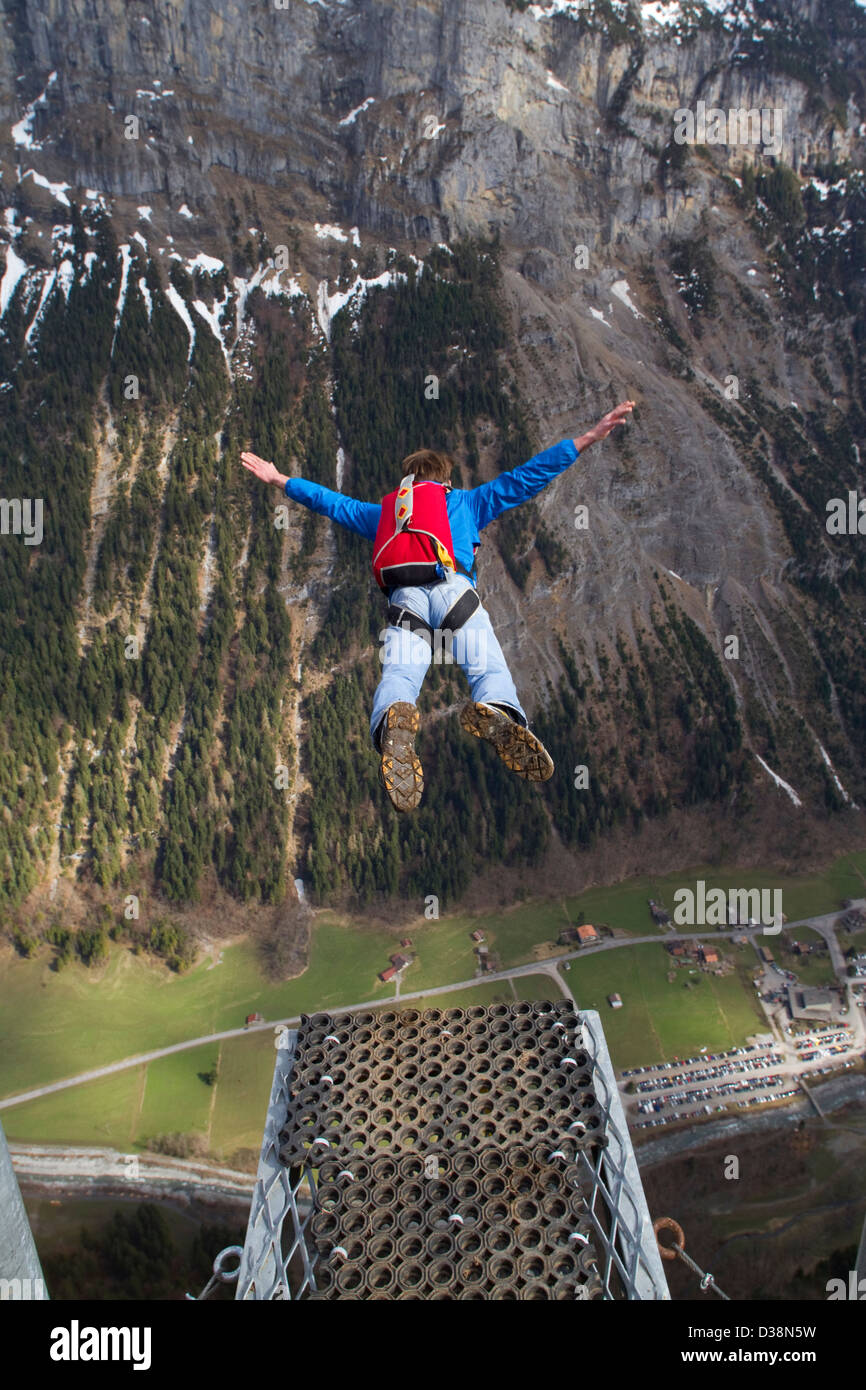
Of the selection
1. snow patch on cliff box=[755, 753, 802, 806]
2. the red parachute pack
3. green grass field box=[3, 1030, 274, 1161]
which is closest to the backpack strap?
the red parachute pack

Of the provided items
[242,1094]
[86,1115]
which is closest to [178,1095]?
[242,1094]

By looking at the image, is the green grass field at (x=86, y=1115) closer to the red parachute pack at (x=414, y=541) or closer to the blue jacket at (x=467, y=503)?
the blue jacket at (x=467, y=503)

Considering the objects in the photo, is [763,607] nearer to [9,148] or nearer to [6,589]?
[6,589]

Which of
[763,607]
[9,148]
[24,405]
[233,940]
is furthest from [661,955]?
[9,148]

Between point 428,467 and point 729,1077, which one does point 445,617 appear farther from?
point 729,1077

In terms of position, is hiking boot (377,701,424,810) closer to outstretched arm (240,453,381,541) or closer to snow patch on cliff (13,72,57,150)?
outstretched arm (240,453,381,541)
